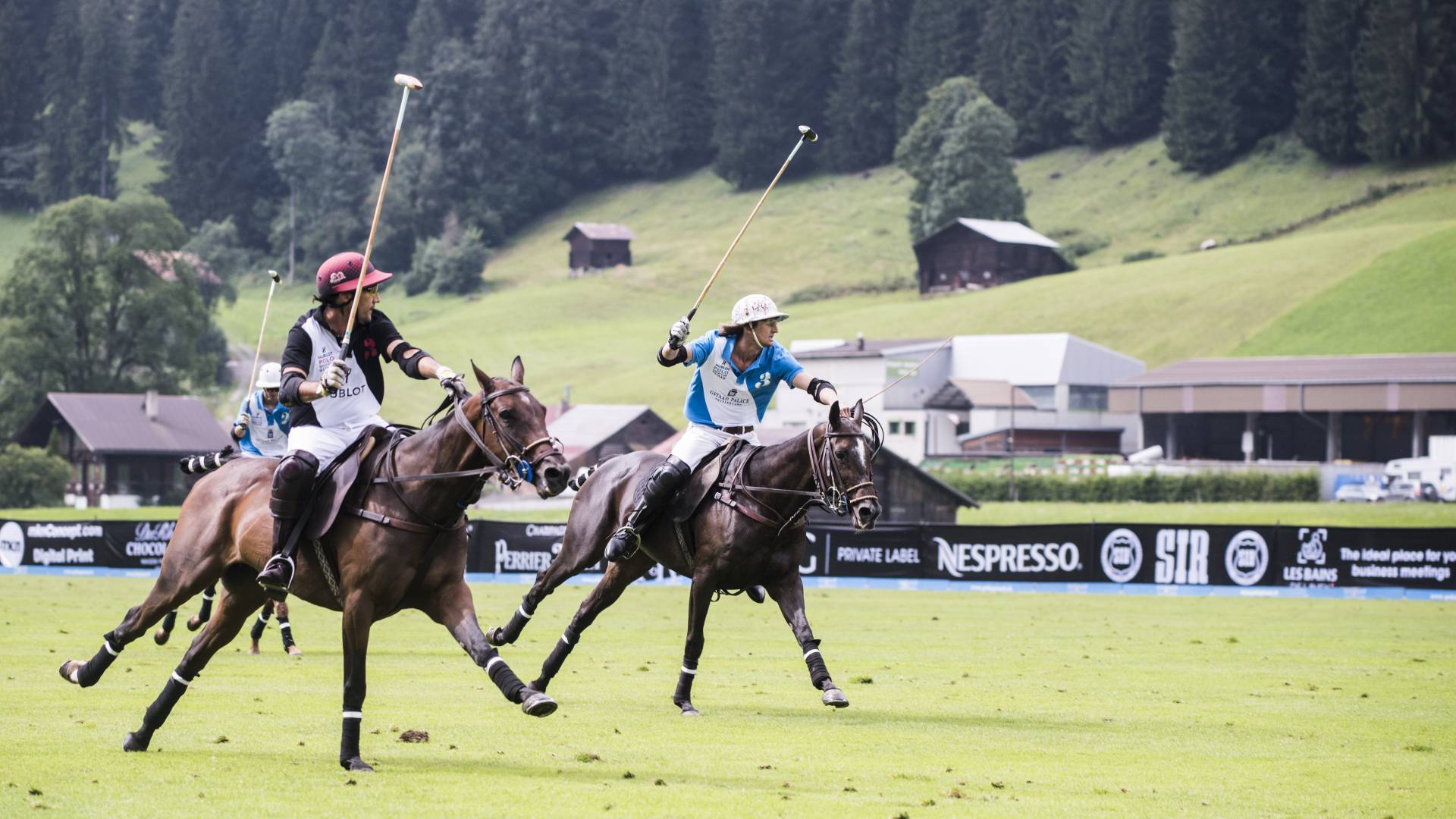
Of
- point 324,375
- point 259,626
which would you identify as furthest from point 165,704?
point 259,626

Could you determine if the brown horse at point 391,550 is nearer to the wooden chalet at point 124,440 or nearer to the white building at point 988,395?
the wooden chalet at point 124,440

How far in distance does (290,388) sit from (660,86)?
547 feet

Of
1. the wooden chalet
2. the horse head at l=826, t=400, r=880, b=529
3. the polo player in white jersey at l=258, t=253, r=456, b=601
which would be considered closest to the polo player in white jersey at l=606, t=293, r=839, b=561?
the horse head at l=826, t=400, r=880, b=529

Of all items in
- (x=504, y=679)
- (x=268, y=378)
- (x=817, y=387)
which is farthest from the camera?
(x=268, y=378)

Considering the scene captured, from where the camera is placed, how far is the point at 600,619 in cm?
2623

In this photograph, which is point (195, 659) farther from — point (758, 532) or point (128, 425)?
point (128, 425)

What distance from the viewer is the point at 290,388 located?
33.2ft

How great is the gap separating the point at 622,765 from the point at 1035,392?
8470 cm

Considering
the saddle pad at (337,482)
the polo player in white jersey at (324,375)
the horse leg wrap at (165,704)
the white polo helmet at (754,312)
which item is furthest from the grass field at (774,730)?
the white polo helmet at (754,312)

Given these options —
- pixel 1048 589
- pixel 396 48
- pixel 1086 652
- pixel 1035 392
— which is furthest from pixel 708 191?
pixel 1086 652

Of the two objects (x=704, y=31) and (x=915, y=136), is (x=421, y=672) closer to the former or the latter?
(x=915, y=136)

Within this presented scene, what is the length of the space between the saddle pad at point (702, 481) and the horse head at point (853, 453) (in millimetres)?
1096

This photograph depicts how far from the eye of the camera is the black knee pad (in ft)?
33.7

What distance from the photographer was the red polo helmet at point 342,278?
34.6 ft
